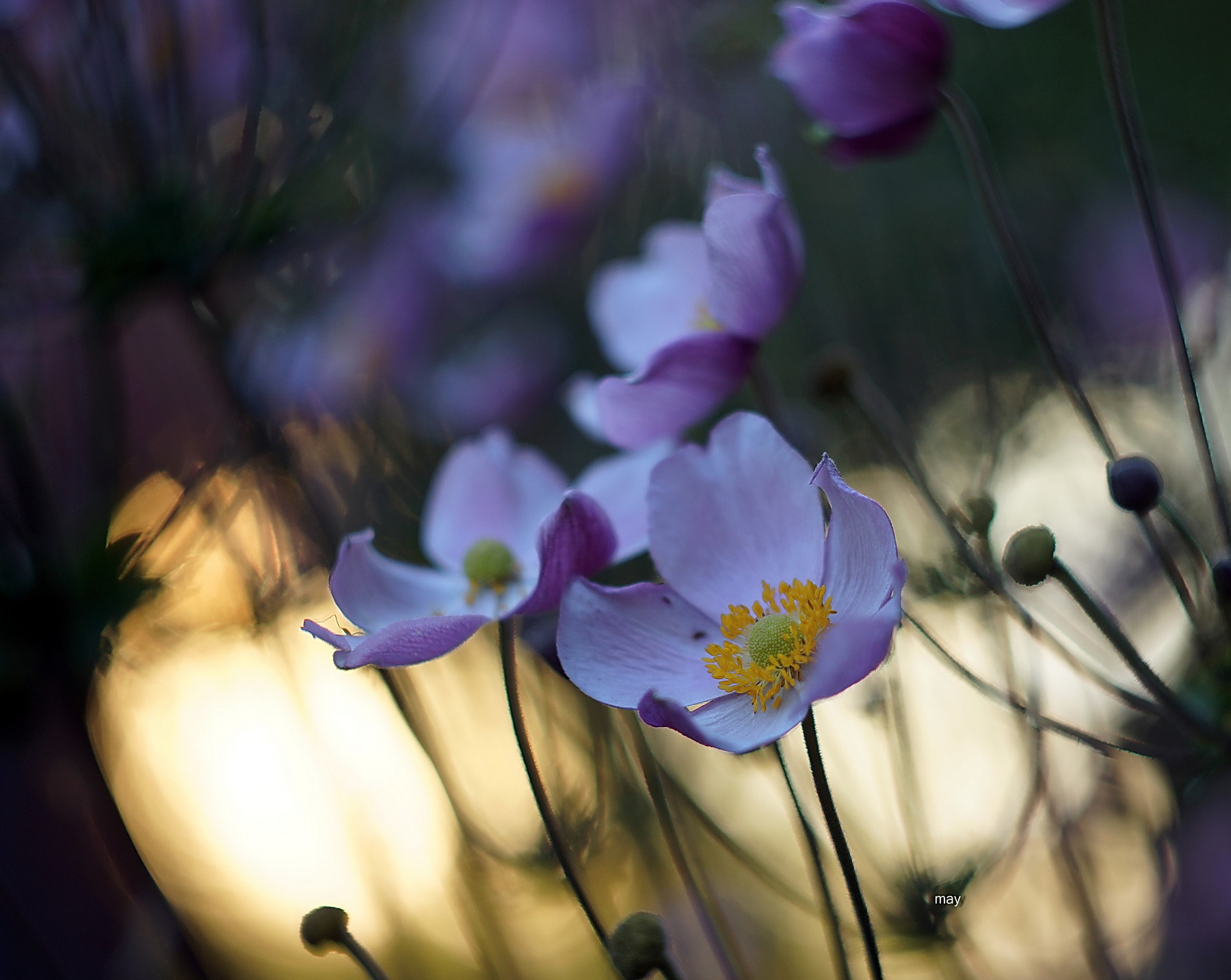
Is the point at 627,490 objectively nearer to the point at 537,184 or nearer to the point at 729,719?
the point at 729,719

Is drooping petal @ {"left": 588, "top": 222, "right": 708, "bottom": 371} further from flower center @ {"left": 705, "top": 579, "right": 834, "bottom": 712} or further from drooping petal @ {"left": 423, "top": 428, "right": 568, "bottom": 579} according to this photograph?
flower center @ {"left": 705, "top": 579, "right": 834, "bottom": 712}

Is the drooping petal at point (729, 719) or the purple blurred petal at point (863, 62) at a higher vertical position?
the purple blurred petal at point (863, 62)

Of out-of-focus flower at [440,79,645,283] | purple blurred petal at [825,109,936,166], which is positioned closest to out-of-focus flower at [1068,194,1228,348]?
out-of-focus flower at [440,79,645,283]

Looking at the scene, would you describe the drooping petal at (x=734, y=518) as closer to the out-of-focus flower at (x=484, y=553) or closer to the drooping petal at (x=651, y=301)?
the out-of-focus flower at (x=484, y=553)

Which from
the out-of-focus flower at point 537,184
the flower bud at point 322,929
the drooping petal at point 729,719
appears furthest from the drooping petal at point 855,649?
the out-of-focus flower at point 537,184

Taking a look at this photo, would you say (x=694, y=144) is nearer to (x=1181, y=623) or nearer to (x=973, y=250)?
(x=973, y=250)

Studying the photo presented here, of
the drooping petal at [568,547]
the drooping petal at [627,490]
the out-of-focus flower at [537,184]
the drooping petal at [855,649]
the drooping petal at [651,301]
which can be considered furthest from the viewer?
the out-of-focus flower at [537,184]

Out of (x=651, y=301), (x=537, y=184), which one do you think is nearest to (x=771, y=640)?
(x=651, y=301)

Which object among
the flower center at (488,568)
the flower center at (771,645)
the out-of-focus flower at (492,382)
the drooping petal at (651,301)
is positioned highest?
the drooping petal at (651,301)
